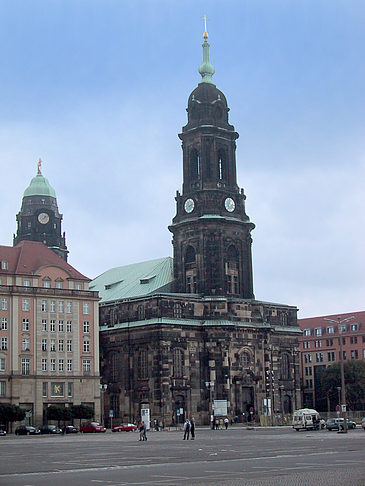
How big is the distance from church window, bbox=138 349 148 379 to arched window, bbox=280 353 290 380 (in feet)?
74.5

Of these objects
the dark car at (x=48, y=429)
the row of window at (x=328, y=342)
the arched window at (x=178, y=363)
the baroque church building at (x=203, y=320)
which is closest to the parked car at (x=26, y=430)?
the dark car at (x=48, y=429)

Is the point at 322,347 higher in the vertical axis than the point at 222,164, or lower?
lower

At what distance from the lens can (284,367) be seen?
13000 cm

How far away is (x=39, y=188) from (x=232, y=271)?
47.9 m

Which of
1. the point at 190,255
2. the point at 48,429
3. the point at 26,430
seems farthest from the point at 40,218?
the point at 26,430

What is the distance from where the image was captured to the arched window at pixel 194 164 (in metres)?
127

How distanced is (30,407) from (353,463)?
7620 centimetres

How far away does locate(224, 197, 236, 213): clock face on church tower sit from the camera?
125312mm

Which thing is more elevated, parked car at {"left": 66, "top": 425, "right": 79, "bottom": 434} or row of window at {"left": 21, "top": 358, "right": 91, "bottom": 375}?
row of window at {"left": 21, "top": 358, "right": 91, "bottom": 375}

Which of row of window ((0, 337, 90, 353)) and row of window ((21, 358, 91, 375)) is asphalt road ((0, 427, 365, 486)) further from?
row of window ((21, 358, 91, 375))

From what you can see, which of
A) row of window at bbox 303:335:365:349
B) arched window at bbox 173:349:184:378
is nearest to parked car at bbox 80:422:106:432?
arched window at bbox 173:349:184:378

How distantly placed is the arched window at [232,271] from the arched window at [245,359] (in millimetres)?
9015

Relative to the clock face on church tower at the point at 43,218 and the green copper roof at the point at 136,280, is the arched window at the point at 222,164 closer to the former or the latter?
the green copper roof at the point at 136,280

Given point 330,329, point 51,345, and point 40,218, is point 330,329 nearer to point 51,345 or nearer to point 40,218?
point 40,218
